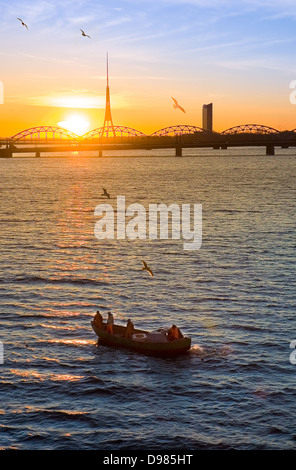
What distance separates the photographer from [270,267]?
217 feet

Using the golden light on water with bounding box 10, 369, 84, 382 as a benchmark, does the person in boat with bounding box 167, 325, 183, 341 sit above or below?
above

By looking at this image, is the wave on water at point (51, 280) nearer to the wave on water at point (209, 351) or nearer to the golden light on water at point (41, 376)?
the wave on water at point (209, 351)

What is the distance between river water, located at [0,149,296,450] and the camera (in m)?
31.9

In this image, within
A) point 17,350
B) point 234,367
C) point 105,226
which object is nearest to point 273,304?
point 234,367

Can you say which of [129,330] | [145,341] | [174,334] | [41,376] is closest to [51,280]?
[129,330]

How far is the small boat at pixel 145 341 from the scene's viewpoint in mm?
41031

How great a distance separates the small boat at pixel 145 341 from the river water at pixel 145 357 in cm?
61

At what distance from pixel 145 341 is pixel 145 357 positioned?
1042mm

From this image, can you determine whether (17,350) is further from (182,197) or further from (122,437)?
(182,197)

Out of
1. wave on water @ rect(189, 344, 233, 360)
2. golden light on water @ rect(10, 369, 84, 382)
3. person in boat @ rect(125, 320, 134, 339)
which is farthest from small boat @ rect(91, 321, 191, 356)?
golden light on water @ rect(10, 369, 84, 382)

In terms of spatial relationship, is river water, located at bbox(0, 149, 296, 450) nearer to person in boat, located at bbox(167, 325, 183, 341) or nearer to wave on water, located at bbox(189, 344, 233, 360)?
wave on water, located at bbox(189, 344, 233, 360)

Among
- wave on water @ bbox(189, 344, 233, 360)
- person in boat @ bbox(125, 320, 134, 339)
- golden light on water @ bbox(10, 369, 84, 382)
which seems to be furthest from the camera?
person in boat @ bbox(125, 320, 134, 339)

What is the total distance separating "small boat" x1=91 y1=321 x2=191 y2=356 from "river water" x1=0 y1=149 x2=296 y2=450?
61 centimetres

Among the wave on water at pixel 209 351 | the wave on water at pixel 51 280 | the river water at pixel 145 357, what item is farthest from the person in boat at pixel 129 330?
the wave on water at pixel 51 280
